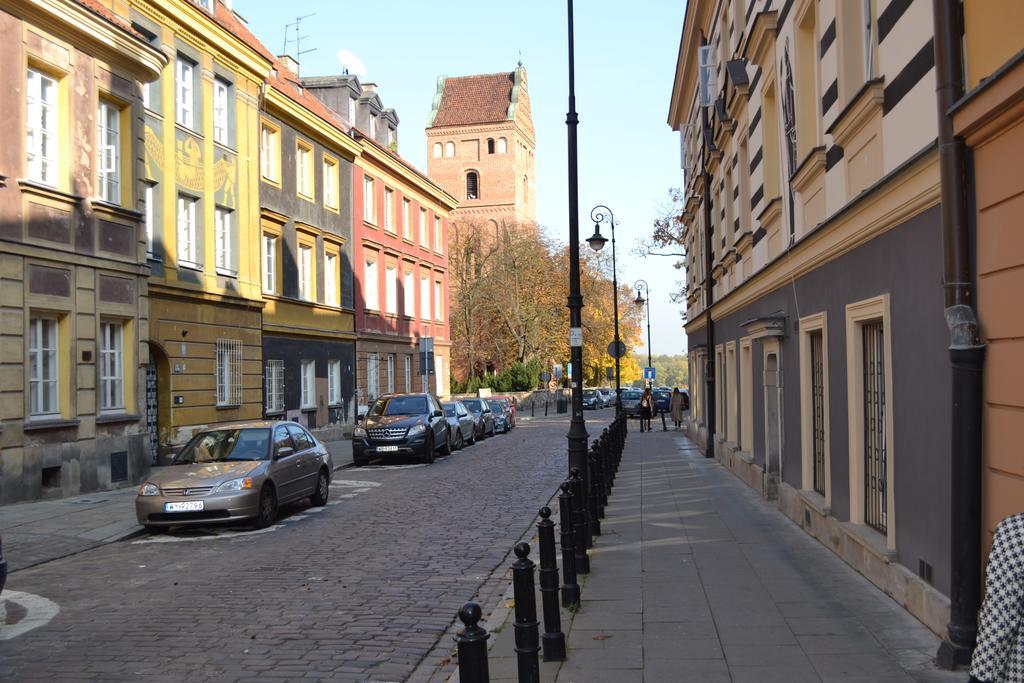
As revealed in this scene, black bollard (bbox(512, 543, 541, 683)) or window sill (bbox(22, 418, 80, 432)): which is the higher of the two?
window sill (bbox(22, 418, 80, 432))

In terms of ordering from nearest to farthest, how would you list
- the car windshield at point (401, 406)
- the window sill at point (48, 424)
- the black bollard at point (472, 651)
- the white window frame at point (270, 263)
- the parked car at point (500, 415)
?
the black bollard at point (472, 651) → the window sill at point (48, 424) → the car windshield at point (401, 406) → the white window frame at point (270, 263) → the parked car at point (500, 415)

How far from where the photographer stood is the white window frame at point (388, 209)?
39.3 meters

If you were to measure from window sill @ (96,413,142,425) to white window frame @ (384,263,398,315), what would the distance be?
2094 cm

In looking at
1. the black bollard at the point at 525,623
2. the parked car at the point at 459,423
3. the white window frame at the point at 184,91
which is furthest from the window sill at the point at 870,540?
the white window frame at the point at 184,91

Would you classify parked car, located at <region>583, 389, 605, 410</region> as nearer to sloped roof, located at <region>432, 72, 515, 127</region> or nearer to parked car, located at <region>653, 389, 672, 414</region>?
parked car, located at <region>653, 389, 672, 414</region>

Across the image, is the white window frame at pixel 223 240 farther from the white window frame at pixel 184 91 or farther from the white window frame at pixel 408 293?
the white window frame at pixel 408 293

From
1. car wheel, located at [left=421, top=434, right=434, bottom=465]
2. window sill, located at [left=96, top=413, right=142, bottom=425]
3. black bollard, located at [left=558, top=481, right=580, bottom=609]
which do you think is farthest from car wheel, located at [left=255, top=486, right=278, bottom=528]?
car wheel, located at [left=421, top=434, right=434, bottom=465]

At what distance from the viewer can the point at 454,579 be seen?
374 inches

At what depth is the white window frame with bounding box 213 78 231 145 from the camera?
24516 mm

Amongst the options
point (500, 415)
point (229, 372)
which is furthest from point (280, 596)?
point (500, 415)

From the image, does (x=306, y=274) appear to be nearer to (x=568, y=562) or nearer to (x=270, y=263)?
(x=270, y=263)

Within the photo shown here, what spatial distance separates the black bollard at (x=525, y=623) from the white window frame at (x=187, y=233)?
1880cm

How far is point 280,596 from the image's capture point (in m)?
8.70

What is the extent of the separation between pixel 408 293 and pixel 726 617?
3553cm
